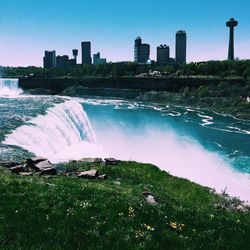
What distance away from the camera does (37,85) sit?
15012 centimetres

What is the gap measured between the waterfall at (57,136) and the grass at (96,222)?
14.2 metres

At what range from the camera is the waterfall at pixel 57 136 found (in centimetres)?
3196

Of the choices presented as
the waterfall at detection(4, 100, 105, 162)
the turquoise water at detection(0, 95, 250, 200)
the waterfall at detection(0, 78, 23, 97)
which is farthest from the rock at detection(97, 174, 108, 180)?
the waterfall at detection(0, 78, 23, 97)

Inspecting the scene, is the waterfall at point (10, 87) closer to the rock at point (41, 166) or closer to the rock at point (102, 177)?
the rock at point (41, 166)

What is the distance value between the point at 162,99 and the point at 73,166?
105 metres

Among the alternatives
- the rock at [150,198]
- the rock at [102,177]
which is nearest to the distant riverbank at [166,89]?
the rock at [102,177]

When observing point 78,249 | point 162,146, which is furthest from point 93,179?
point 162,146

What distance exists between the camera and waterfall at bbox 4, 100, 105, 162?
105ft

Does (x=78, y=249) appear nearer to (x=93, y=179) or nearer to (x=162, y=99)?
(x=93, y=179)

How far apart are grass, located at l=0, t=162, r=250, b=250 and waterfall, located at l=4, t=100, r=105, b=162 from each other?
14.2 metres

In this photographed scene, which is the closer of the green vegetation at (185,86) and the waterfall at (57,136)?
the waterfall at (57,136)

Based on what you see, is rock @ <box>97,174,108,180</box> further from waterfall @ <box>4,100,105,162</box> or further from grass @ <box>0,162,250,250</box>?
waterfall @ <box>4,100,105,162</box>

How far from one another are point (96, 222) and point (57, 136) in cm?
2784

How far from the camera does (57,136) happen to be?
38.4 m
